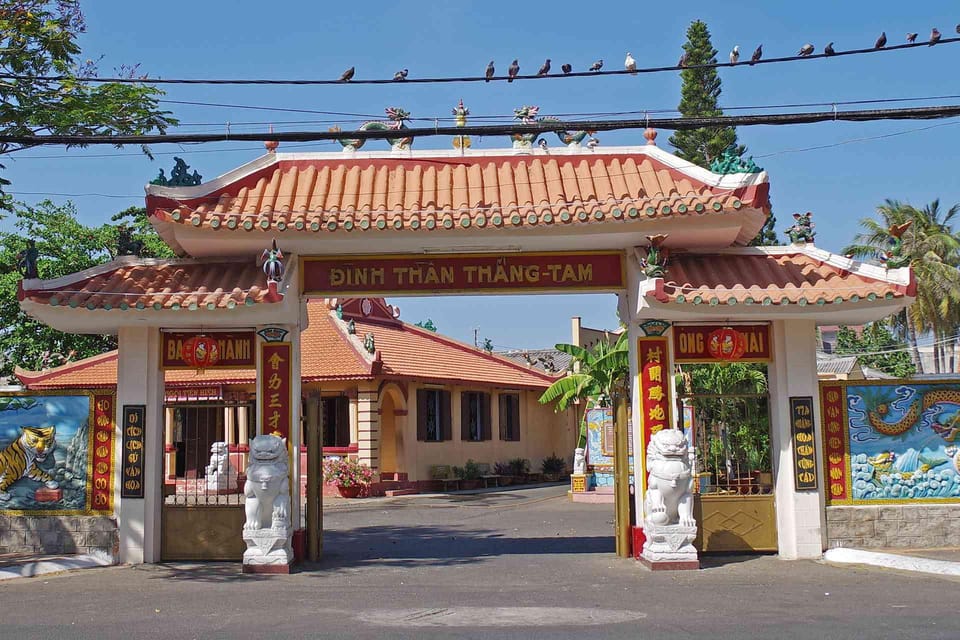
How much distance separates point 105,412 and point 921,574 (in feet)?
33.0

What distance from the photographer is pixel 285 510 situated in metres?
11.4

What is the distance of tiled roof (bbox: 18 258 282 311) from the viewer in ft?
37.4

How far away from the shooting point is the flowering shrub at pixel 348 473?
24125mm

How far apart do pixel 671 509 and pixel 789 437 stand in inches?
79.3

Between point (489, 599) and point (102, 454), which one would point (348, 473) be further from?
point (489, 599)

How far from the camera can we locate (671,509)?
37.3 ft

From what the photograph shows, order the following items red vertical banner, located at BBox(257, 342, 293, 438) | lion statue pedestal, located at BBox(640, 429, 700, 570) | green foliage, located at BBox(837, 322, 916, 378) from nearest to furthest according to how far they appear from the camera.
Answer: lion statue pedestal, located at BBox(640, 429, 700, 570) < red vertical banner, located at BBox(257, 342, 293, 438) < green foliage, located at BBox(837, 322, 916, 378)

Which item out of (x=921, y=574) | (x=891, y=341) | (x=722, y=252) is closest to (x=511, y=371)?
(x=722, y=252)

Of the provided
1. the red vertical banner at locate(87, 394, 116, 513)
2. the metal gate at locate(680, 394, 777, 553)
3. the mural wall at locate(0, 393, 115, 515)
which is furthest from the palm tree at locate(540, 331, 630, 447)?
the mural wall at locate(0, 393, 115, 515)

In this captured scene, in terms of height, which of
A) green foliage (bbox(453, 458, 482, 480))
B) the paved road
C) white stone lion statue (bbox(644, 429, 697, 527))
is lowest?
the paved road

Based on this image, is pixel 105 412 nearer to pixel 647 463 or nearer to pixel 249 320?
pixel 249 320

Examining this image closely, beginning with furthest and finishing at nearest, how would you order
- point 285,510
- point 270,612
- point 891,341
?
point 891,341, point 285,510, point 270,612

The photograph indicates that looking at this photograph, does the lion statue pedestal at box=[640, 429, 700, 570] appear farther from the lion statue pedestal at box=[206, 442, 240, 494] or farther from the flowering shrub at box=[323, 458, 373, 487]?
the flowering shrub at box=[323, 458, 373, 487]

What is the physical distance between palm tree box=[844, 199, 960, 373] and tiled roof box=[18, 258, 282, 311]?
26.4 m
